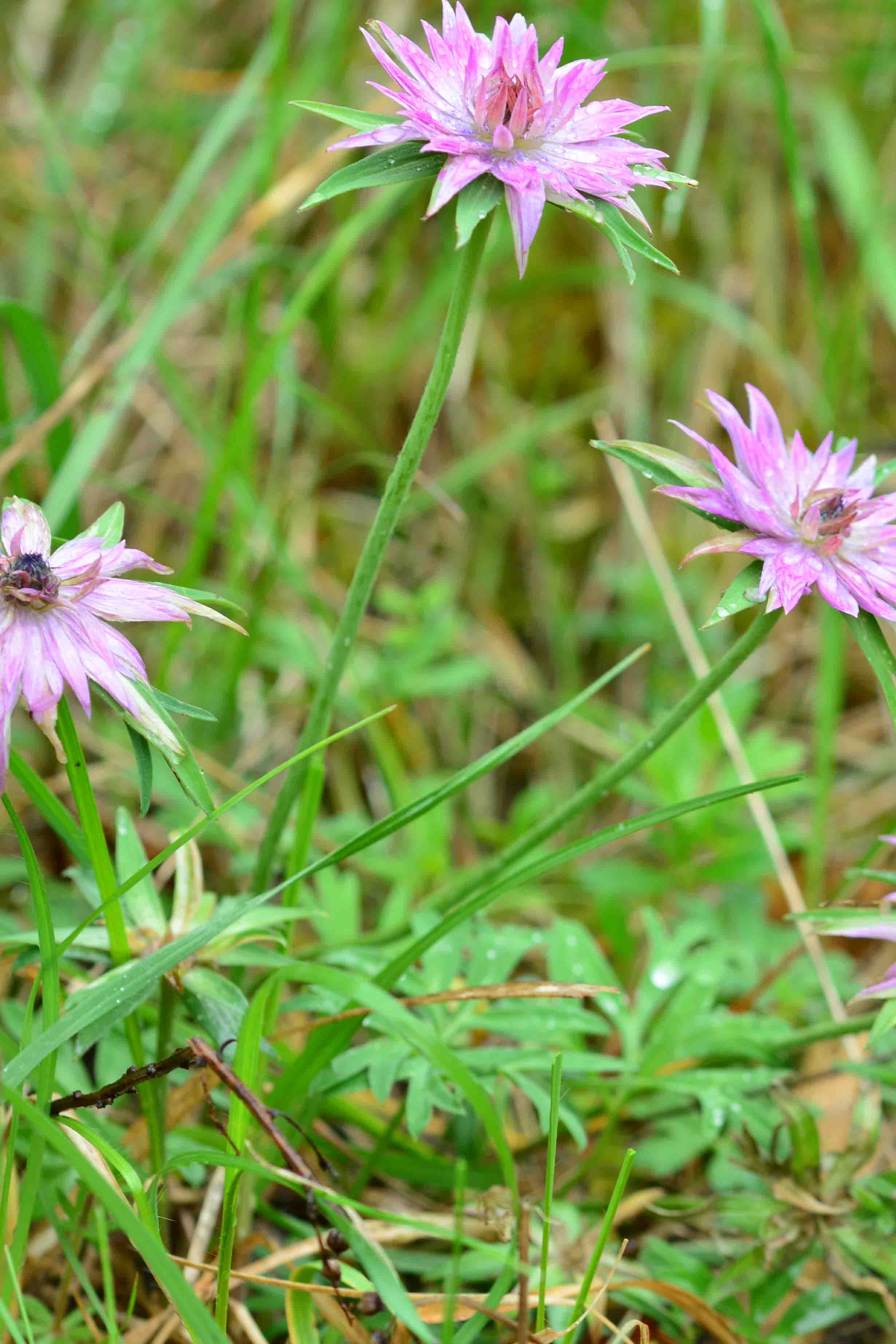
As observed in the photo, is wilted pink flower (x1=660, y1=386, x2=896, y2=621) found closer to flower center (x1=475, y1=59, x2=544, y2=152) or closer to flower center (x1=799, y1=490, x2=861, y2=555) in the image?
flower center (x1=799, y1=490, x2=861, y2=555)

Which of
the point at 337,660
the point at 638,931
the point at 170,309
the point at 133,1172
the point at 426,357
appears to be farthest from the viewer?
the point at 426,357

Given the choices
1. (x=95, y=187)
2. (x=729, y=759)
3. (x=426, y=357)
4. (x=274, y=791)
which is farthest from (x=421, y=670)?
(x=95, y=187)

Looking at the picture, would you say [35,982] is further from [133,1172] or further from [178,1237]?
[178,1237]

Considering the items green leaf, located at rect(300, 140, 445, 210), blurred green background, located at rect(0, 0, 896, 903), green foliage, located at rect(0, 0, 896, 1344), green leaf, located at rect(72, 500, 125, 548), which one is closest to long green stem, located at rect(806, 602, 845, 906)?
green foliage, located at rect(0, 0, 896, 1344)

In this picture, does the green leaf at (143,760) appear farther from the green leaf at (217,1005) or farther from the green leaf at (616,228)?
the green leaf at (616,228)

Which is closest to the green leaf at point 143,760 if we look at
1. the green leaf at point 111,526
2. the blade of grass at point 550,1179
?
the green leaf at point 111,526

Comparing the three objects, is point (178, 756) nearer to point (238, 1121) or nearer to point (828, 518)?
point (238, 1121)

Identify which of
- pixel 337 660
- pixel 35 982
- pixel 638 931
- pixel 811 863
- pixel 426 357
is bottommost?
pixel 638 931

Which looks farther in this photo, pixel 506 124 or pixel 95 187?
pixel 95 187
